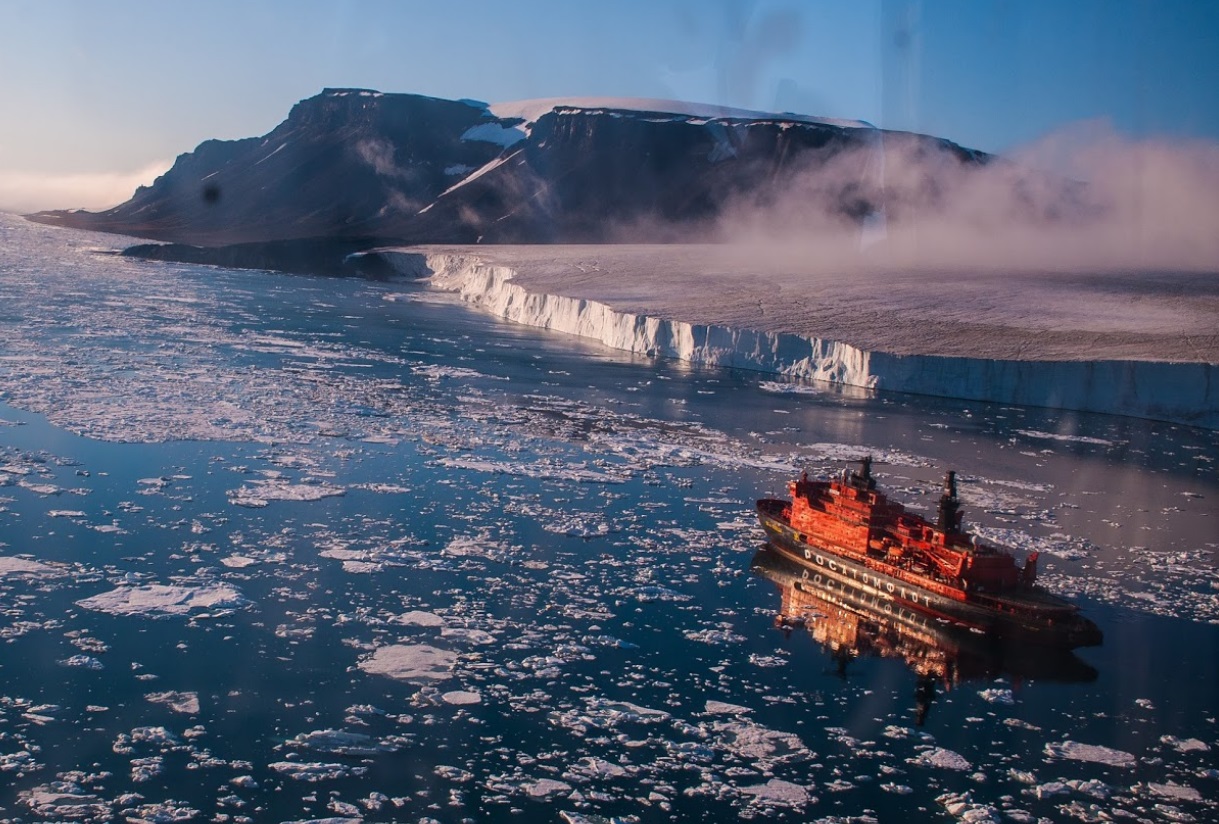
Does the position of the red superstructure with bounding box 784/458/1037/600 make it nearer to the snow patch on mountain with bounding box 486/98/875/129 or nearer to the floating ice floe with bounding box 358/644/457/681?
the floating ice floe with bounding box 358/644/457/681

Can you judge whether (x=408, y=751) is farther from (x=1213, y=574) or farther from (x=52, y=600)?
(x=1213, y=574)

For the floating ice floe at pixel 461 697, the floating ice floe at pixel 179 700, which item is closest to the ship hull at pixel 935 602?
the floating ice floe at pixel 461 697

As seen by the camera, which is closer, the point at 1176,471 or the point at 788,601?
the point at 788,601

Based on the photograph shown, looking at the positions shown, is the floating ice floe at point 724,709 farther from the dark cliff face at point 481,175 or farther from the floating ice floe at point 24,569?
the dark cliff face at point 481,175

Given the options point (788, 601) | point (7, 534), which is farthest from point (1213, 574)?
point (7, 534)

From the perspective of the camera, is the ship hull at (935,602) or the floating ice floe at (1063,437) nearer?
the ship hull at (935,602)

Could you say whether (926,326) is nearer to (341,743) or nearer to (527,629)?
(527,629)
